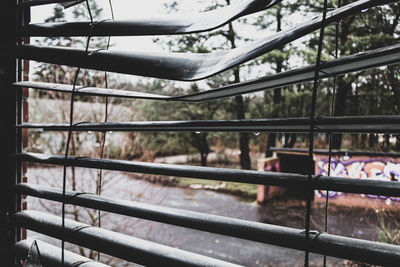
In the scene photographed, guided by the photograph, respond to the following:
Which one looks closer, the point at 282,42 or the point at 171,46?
the point at 282,42

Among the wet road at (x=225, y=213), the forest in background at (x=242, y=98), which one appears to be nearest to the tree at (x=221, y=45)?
the forest in background at (x=242, y=98)

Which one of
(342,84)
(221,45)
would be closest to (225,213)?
(221,45)

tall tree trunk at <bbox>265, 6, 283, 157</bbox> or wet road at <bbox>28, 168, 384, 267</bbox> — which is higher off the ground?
tall tree trunk at <bbox>265, 6, 283, 157</bbox>

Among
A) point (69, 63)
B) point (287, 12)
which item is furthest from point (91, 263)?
point (287, 12)

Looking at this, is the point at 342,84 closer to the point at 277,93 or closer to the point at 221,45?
the point at 277,93

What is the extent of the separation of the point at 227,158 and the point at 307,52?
10152 mm

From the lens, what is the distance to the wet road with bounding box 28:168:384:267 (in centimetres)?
657

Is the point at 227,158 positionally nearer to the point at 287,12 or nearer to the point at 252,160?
the point at 252,160

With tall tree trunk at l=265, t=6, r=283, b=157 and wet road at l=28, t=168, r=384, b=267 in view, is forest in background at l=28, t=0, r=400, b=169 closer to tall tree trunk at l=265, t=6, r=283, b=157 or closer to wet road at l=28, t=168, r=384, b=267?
tall tree trunk at l=265, t=6, r=283, b=157

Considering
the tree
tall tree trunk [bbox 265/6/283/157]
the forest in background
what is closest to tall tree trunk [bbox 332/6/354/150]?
the forest in background

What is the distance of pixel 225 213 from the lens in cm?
1068

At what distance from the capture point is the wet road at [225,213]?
259 inches

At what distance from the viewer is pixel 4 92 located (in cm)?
112

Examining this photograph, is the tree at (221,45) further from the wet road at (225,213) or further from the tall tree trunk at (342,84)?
the wet road at (225,213)
